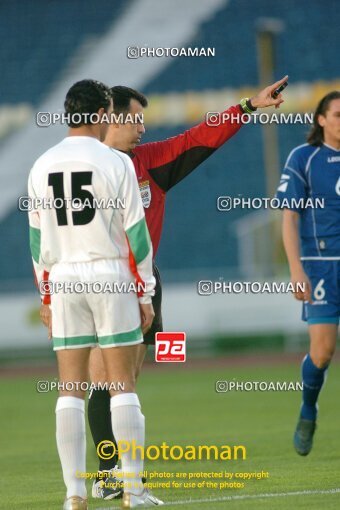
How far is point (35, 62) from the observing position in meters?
26.2

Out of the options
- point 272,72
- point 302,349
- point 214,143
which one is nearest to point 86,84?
point 214,143

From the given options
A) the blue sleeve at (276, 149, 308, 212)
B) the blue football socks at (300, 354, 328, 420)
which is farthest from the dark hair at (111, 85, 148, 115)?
the blue football socks at (300, 354, 328, 420)

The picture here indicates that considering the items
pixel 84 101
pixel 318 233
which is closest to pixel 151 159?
pixel 318 233

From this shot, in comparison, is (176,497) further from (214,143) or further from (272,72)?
(272,72)

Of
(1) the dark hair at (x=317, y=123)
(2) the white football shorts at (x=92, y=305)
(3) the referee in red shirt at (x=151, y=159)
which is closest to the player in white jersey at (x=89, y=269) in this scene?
(2) the white football shorts at (x=92, y=305)

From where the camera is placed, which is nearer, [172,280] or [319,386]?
[319,386]

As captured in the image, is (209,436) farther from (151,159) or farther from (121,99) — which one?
(121,99)

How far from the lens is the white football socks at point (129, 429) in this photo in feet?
17.3

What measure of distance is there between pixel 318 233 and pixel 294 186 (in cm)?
33

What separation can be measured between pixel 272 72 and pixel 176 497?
1825 cm

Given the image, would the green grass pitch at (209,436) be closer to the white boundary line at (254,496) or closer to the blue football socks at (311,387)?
the white boundary line at (254,496)

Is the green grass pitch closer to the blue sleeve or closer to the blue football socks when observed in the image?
the blue football socks

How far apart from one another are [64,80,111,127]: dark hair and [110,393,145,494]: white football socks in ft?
4.10

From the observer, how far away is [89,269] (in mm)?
5184
